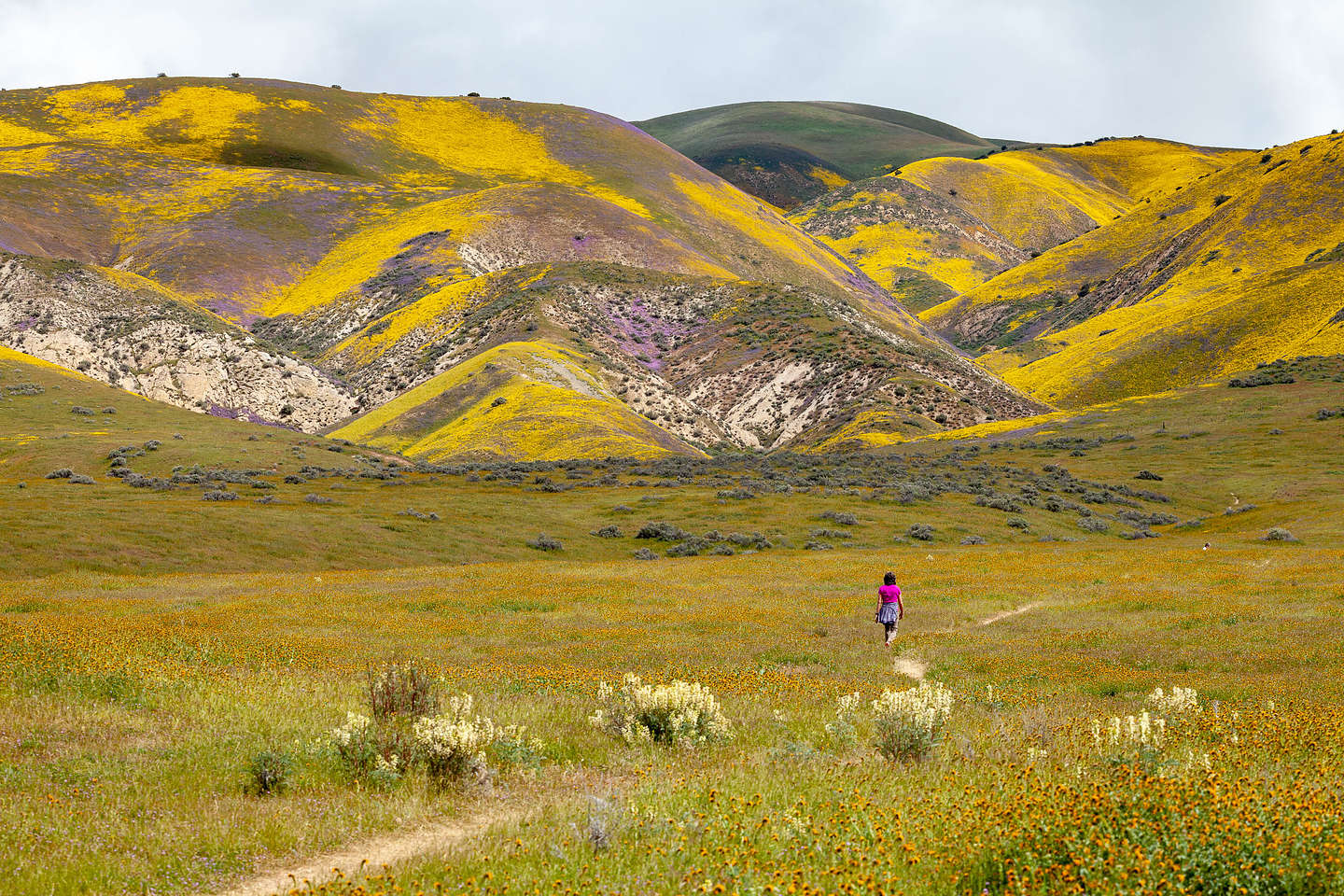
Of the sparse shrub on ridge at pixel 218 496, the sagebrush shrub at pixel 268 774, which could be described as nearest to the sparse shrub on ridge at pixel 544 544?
the sparse shrub on ridge at pixel 218 496

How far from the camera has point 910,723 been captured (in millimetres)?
10211

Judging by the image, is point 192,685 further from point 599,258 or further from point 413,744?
point 599,258

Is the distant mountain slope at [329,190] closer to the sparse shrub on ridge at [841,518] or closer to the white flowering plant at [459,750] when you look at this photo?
the sparse shrub on ridge at [841,518]

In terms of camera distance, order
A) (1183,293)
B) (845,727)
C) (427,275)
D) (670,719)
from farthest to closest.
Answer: (1183,293), (427,275), (845,727), (670,719)

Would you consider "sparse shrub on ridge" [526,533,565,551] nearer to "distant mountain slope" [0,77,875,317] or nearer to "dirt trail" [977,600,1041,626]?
"dirt trail" [977,600,1041,626]

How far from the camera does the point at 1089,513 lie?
174ft

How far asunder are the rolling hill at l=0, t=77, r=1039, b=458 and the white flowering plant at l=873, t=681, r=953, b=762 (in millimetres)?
59122

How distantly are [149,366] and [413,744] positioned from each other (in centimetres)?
9263

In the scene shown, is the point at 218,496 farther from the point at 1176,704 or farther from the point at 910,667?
the point at 1176,704

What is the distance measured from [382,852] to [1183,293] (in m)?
146

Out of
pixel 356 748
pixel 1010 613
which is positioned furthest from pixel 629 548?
pixel 356 748

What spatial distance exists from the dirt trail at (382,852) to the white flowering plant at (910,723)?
4374 mm

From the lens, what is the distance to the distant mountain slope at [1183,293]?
332 ft

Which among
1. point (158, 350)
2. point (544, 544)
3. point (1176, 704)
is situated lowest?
point (544, 544)
